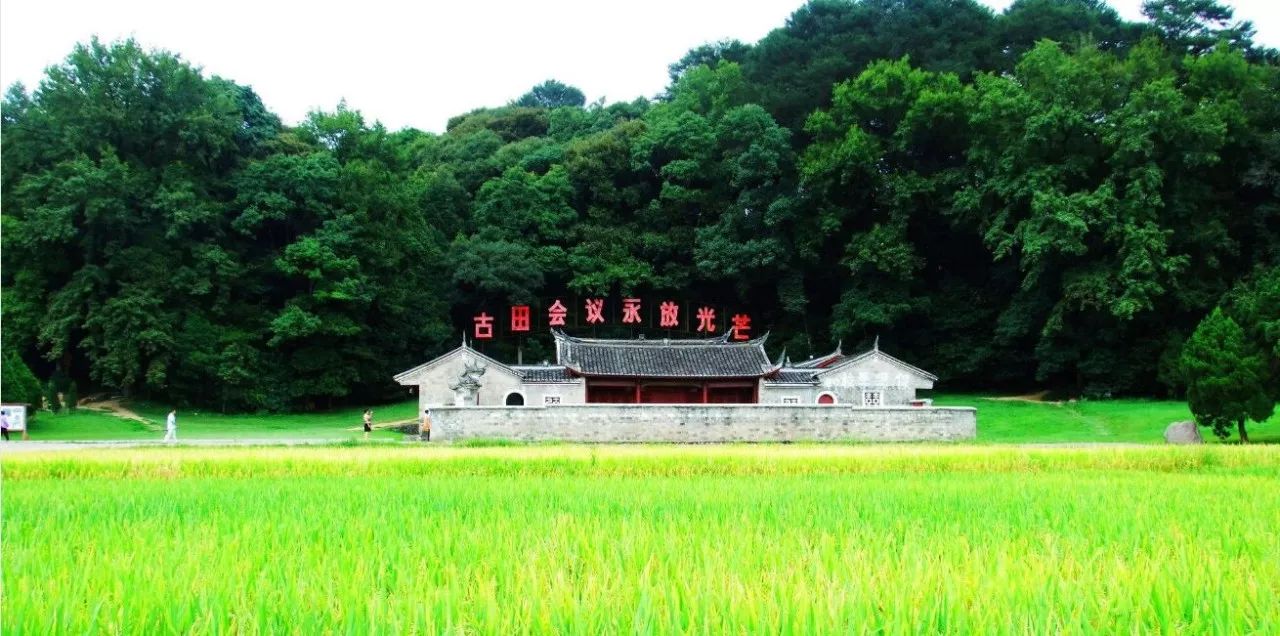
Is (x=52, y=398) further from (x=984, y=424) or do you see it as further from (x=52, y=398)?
(x=984, y=424)

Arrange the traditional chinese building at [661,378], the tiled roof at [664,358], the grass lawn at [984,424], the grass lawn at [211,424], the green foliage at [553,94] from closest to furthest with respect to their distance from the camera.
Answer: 1. the grass lawn at [984,424]
2. the grass lawn at [211,424]
3. the tiled roof at [664,358]
4. the traditional chinese building at [661,378]
5. the green foliage at [553,94]

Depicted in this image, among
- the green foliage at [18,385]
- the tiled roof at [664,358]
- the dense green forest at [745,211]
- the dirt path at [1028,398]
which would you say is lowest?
the dirt path at [1028,398]

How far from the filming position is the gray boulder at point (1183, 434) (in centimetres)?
2145

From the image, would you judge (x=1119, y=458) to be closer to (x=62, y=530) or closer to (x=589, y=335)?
(x=62, y=530)

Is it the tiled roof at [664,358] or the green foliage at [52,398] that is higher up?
the tiled roof at [664,358]

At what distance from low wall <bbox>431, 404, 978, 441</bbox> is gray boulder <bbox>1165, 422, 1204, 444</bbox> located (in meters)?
4.68

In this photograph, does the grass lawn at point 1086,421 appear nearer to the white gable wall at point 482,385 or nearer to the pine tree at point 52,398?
the white gable wall at point 482,385

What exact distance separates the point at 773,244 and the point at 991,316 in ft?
28.9

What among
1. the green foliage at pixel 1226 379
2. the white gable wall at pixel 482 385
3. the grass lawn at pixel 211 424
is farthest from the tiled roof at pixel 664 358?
the green foliage at pixel 1226 379

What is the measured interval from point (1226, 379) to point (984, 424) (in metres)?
8.46

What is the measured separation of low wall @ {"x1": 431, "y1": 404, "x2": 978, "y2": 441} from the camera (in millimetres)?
23797

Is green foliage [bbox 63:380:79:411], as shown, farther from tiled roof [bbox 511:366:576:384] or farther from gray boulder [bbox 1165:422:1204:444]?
gray boulder [bbox 1165:422:1204:444]

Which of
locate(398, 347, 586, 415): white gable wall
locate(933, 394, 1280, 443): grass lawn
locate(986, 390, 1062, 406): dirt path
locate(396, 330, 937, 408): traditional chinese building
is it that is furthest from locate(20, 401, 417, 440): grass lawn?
locate(986, 390, 1062, 406): dirt path

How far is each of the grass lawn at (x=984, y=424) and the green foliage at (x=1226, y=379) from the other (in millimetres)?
1173
